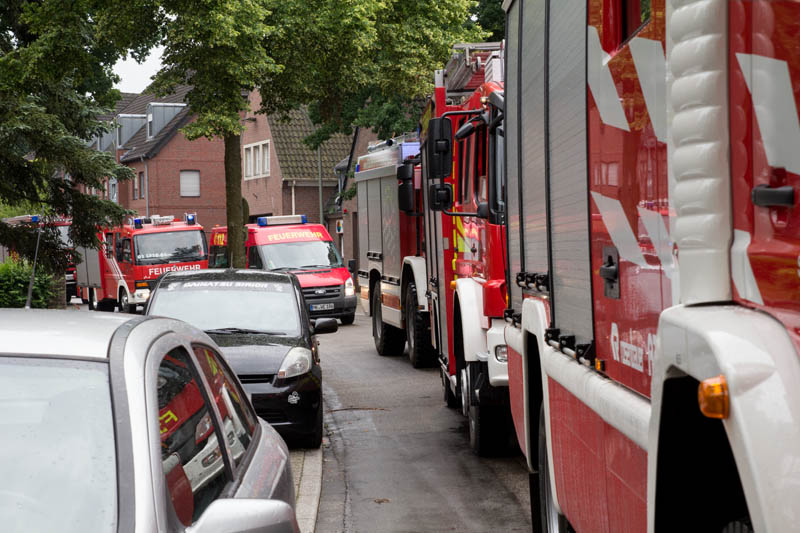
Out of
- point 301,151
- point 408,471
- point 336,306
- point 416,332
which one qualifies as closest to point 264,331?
point 408,471

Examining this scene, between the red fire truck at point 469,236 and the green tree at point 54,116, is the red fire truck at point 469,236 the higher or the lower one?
the lower one

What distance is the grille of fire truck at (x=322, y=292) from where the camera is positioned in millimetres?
24438

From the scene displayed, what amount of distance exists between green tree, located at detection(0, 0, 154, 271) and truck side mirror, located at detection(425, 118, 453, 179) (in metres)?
12.7

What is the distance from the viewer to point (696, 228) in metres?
2.48

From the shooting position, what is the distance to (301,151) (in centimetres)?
5325

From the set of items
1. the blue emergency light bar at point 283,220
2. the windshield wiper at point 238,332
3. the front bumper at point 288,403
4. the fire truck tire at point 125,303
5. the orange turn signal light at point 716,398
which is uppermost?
the blue emergency light bar at point 283,220

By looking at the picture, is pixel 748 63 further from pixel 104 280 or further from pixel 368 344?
pixel 104 280

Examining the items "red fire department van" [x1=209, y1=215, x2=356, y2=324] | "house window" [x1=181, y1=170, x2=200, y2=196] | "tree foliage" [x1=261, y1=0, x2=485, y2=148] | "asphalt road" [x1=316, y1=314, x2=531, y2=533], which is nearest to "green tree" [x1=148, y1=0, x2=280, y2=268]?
"tree foliage" [x1=261, y1=0, x2=485, y2=148]

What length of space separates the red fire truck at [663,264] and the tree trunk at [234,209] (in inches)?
853

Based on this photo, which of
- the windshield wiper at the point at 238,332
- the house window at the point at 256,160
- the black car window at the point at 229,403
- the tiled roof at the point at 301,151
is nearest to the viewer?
the black car window at the point at 229,403

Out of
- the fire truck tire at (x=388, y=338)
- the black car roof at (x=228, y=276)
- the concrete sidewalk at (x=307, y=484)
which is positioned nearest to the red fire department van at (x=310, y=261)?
the fire truck tire at (x=388, y=338)

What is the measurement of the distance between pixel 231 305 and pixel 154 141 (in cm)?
5476

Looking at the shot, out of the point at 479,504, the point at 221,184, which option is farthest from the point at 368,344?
the point at 221,184

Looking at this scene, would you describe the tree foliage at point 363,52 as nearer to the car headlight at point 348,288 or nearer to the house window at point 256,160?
the car headlight at point 348,288
